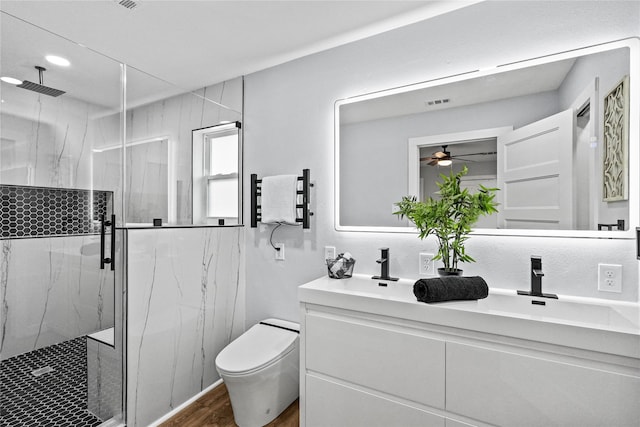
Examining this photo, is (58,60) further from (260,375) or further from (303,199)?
(260,375)

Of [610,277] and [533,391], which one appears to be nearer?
[533,391]

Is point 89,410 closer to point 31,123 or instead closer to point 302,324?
point 302,324

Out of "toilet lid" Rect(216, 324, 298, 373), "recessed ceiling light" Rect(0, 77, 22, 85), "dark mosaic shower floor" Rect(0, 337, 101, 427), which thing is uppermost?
"recessed ceiling light" Rect(0, 77, 22, 85)

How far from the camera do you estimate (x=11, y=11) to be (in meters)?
1.68

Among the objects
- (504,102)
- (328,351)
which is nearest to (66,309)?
(328,351)

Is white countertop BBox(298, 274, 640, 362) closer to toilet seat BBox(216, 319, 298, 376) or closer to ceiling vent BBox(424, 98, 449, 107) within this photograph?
toilet seat BBox(216, 319, 298, 376)

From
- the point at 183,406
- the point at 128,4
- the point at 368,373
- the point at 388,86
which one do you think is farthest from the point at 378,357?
the point at 128,4

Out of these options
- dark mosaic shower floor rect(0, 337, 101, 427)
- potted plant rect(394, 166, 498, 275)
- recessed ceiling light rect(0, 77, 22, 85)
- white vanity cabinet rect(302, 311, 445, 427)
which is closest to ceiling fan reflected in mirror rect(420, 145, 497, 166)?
potted plant rect(394, 166, 498, 275)

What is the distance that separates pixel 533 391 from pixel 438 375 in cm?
33

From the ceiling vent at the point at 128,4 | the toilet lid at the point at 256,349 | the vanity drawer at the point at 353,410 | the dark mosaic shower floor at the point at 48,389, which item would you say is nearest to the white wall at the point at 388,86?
the toilet lid at the point at 256,349

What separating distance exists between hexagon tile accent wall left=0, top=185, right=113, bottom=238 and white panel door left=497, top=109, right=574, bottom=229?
87.5 inches

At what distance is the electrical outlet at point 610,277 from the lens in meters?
1.33

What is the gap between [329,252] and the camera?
2070mm

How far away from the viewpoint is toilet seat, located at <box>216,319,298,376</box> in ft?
5.44
